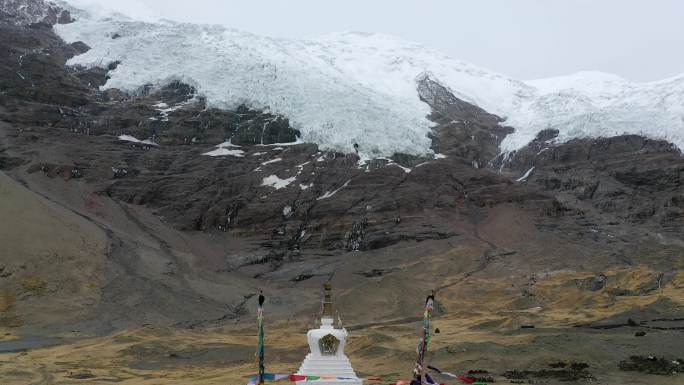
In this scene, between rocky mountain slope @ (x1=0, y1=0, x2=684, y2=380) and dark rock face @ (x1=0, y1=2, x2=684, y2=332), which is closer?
rocky mountain slope @ (x1=0, y1=0, x2=684, y2=380)

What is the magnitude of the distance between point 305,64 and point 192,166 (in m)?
51.4

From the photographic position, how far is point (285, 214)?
471ft

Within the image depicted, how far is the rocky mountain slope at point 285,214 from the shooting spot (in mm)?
101188

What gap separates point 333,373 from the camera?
92.2ft

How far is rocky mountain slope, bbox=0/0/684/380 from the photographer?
332 feet

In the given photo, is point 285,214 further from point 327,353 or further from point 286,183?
point 327,353

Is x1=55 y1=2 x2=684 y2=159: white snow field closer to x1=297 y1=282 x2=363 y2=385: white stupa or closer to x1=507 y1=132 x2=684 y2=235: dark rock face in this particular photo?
x1=507 y1=132 x2=684 y2=235: dark rock face

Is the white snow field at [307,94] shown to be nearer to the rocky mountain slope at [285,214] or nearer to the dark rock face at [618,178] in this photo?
the rocky mountain slope at [285,214]

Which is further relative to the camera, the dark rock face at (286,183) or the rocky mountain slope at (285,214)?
the dark rock face at (286,183)

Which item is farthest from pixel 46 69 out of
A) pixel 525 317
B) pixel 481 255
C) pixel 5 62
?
pixel 525 317

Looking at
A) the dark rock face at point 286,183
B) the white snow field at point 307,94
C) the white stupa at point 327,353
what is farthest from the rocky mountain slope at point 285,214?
the white stupa at point 327,353

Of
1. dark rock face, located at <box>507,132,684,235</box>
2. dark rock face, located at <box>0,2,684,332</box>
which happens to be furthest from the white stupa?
dark rock face, located at <box>507,132,684,235</box>

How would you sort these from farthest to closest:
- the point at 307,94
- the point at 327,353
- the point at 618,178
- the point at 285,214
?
1. the point at 307,94
2. the point at 618,178
3. the point at 285,214
4. the point at 327,353

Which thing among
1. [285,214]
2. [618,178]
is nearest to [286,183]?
[285,214]
